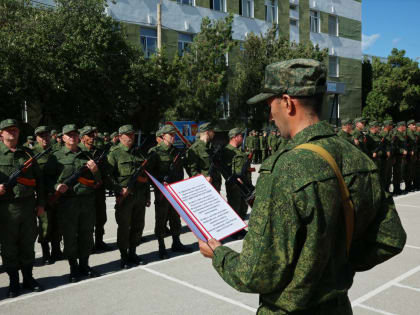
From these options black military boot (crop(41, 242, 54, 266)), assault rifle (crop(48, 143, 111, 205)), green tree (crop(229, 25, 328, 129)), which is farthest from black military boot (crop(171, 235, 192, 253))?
green tree (crop(229, 25, 328, 129))

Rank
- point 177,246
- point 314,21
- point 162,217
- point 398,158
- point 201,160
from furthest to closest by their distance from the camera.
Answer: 1. point 314,21
2. point 398,158
3. point 201,160
4. point 177,246
5. point 162,217

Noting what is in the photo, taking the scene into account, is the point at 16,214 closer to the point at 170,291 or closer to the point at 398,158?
the point at 170,291

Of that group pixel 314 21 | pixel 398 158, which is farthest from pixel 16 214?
pixel 314 21

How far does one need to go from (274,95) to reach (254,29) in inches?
1120

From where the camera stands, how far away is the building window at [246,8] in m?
27.9

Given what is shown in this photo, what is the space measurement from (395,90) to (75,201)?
34111mm

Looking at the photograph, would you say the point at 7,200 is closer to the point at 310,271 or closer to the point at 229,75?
the point at 310,271

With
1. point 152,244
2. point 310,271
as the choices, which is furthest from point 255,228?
point 152,244

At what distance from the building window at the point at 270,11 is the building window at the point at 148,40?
1026 centimetres

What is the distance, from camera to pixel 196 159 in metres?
7.48

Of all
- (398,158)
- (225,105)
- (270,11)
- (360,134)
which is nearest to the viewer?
(360,134)

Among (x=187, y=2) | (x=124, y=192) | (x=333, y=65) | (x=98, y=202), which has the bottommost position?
(x=98, y=202)

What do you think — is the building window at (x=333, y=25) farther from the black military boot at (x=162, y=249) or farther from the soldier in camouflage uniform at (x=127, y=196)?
the black military boot at (x=162, y=249)

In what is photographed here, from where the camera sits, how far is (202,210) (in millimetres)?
1959
